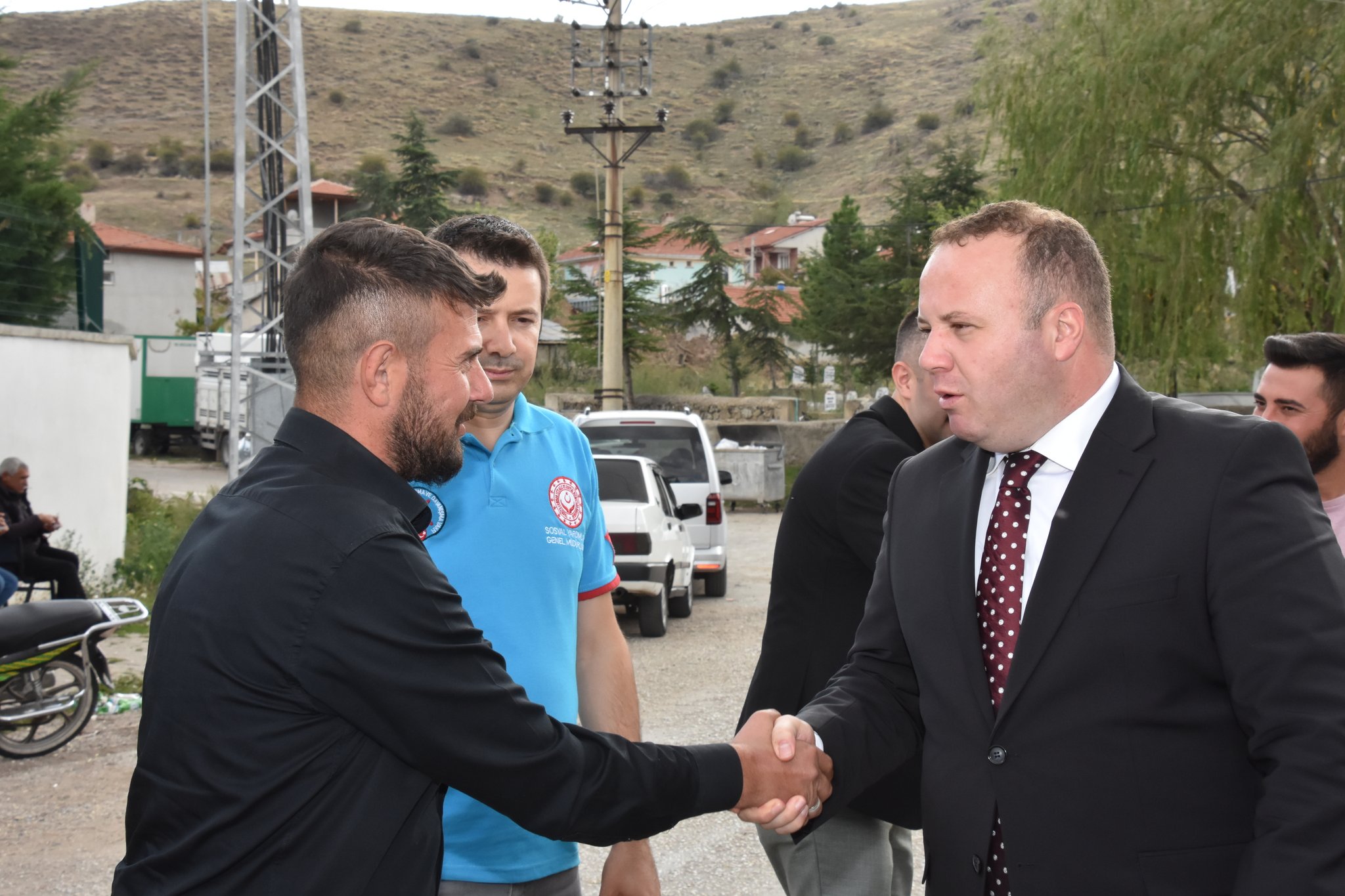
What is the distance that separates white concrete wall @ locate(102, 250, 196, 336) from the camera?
4744 centimetres

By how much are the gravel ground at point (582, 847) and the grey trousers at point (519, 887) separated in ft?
9.29

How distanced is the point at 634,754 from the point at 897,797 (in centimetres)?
116

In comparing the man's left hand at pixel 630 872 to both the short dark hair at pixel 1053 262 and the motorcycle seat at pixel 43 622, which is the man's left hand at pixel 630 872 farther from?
the motorcycle seat at pixel 43 622

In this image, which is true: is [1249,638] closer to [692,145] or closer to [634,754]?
[634,754]

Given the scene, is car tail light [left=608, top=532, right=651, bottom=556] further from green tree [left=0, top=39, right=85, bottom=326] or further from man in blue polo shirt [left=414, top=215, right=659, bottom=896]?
green tree [left=0, top=39, right=85, bottom=326]

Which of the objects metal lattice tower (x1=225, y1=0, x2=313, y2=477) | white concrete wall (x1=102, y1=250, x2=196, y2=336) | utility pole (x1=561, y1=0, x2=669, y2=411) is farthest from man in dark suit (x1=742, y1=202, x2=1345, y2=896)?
white concrete wall (x1=102, y1=250, x2=196, y2=336)

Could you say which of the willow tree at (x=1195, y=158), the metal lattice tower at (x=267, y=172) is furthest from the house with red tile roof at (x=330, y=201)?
the willow tree at (x=1195, y=158)

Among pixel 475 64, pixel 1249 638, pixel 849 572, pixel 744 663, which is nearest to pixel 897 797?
pixel 849 572

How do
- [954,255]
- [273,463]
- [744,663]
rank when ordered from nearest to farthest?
[273,463], [954,255], [744,663]

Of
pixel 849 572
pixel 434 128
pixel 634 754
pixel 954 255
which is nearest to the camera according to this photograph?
pixel 634 754

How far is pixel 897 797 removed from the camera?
3254 mm

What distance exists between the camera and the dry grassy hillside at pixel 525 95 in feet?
305

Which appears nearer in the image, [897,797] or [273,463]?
[273,463]

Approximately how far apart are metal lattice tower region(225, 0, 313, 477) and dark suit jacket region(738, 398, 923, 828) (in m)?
10.4
